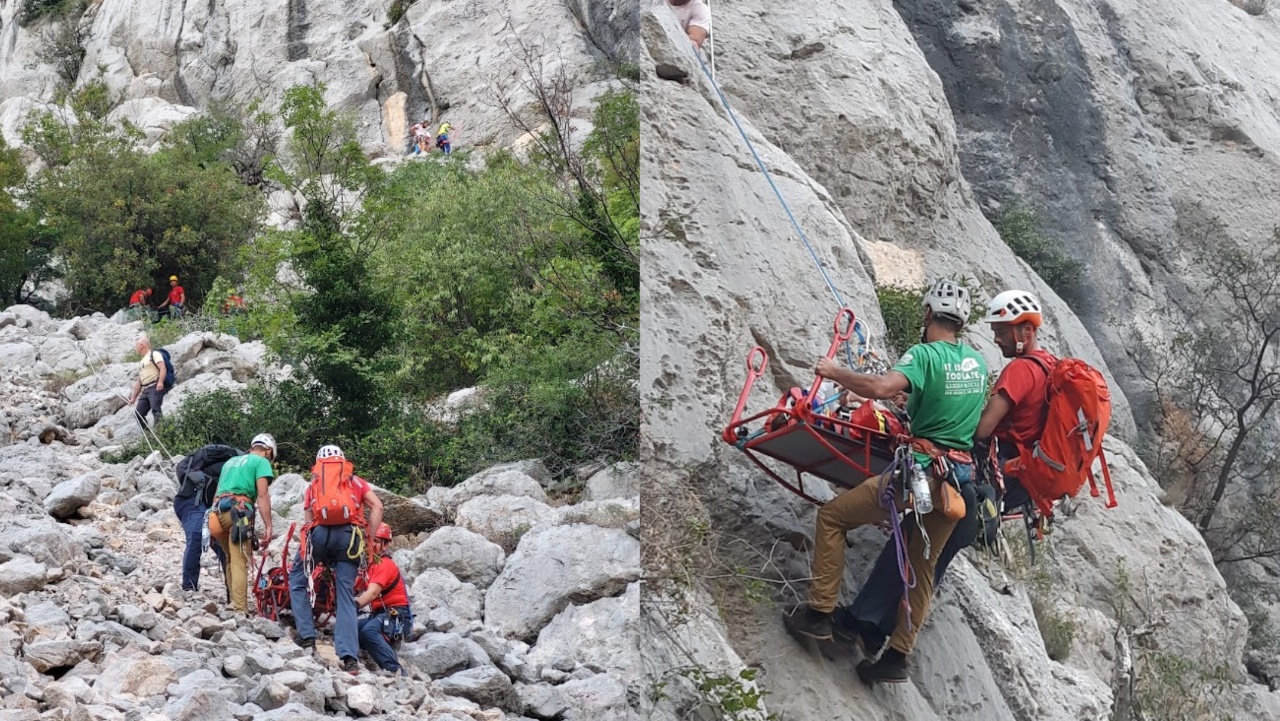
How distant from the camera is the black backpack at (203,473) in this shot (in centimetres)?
1039

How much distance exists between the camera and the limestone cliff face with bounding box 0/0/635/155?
4303cm

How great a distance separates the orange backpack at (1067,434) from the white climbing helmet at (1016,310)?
0.22 meters

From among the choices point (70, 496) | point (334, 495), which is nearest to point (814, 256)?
point (334, 495)

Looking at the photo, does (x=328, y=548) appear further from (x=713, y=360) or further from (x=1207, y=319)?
(x=1207, y=319)

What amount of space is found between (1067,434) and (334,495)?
5.02 meters

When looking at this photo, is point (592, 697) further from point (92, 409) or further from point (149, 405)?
point (92, 409)

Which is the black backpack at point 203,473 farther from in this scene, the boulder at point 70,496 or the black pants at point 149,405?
the black pants at point 149,405

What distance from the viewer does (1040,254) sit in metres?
21.1

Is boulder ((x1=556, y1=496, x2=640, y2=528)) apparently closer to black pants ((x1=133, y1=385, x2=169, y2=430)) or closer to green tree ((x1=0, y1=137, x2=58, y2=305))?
black pants ((x1=133, y1=385, x2=169, y2=430))

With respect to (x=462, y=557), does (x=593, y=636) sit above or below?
above

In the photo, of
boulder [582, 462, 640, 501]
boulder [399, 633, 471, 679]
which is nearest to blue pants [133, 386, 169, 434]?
boulder [582, 462, 640, 501]

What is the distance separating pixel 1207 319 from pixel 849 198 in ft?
35.1

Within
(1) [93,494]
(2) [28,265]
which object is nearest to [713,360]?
(1) [93,494]

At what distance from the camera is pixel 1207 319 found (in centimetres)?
2147
